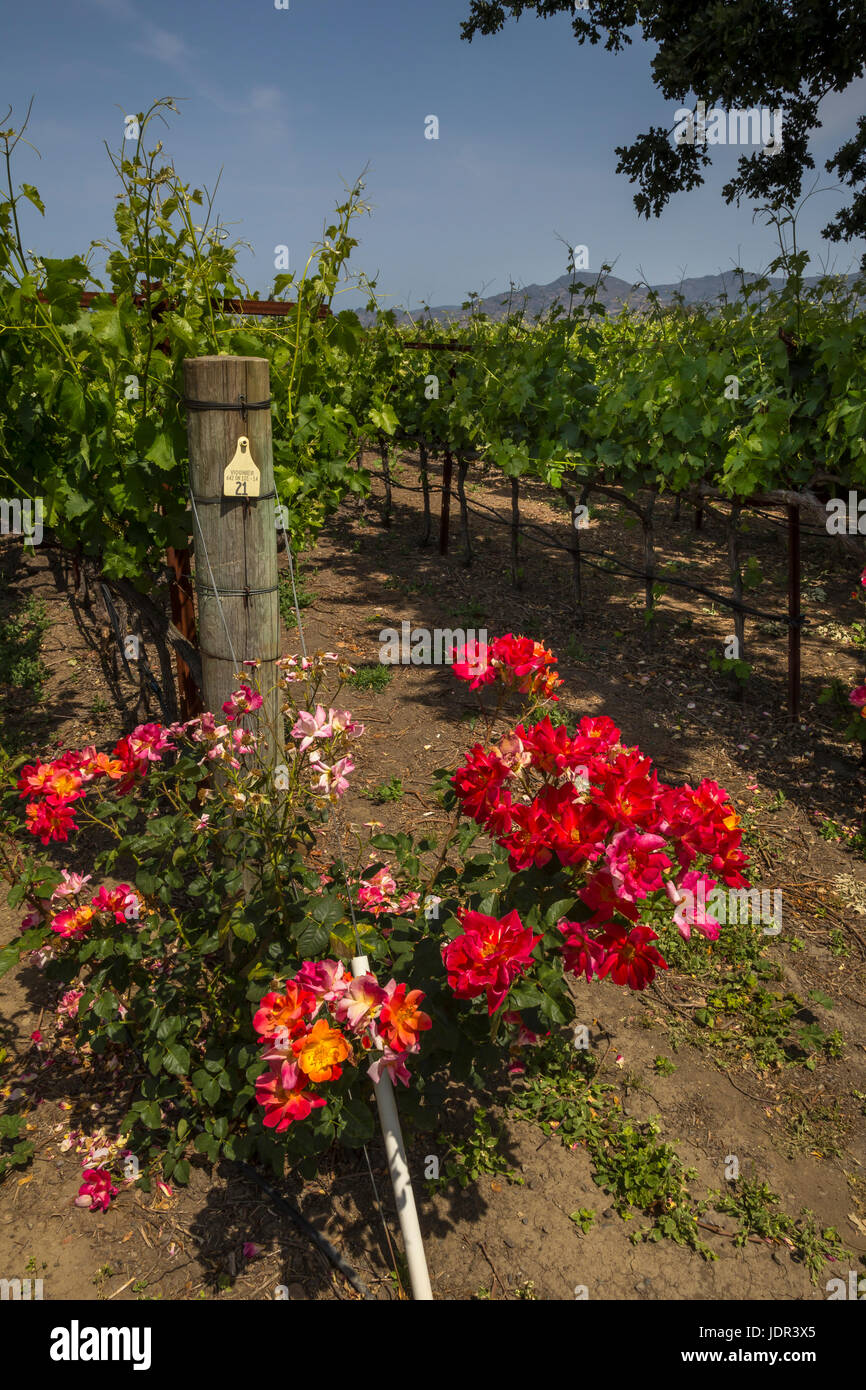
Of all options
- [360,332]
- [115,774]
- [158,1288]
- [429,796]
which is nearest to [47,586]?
[429,796]

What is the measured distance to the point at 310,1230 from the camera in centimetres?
214

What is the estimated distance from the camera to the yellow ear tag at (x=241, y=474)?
2230mm

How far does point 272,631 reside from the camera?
2.45 metres

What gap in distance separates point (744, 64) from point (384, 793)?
12224 mm

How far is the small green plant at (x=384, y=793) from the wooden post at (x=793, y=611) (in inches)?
101

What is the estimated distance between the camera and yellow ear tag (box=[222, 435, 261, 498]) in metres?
2.23

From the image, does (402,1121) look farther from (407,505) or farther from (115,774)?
(407,505)

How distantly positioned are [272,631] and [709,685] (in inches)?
158

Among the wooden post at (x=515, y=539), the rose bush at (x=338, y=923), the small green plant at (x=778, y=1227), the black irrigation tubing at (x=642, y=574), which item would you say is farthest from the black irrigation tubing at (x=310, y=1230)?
the wooden post at (x=515, y=539)

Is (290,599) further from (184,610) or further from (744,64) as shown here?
(744,64)

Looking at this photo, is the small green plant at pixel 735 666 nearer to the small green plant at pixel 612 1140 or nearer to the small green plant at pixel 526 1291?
the small green plant at pixel 612 1140

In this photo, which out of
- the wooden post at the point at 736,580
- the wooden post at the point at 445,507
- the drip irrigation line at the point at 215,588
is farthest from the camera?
Answer: the wooden post at the point at 445,507

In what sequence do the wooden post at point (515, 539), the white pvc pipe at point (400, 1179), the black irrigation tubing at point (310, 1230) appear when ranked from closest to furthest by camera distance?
the white pvc pipe at point (400, 1179)
the black irrigation tubing at point (310, 1230)
the wooden post at point (515, 539)

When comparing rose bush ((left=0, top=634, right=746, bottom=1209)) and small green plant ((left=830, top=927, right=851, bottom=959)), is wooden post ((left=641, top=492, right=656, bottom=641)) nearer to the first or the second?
small green plant ((left=830, top=927, right=851, bottom=959))
